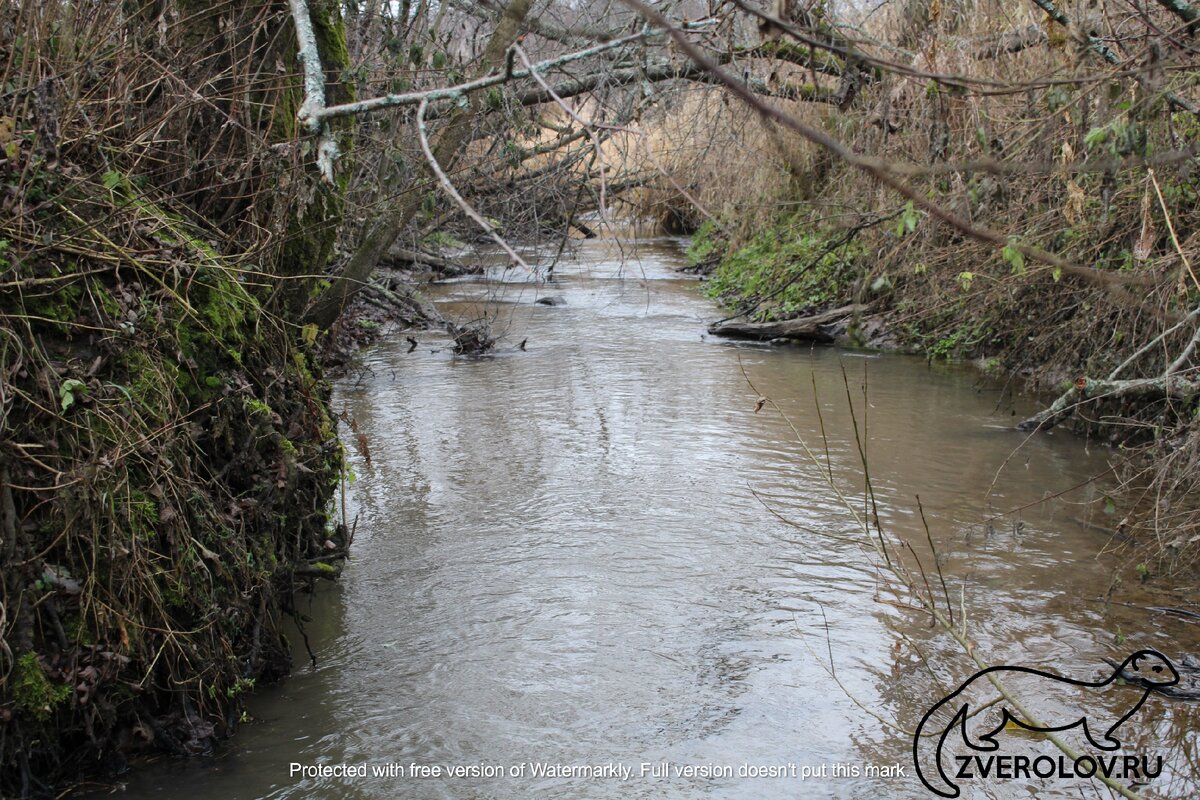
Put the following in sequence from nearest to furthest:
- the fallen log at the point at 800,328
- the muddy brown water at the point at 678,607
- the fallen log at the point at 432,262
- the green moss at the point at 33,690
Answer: the green moss at the point at 33,690 → the muddy brown water at the point at 678,607 → the fallen log at the point at 800,328 → the fallen log at the point at 432,262

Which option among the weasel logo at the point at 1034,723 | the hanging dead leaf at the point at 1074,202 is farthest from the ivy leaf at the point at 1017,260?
the weasel logo at the point at 1034,723

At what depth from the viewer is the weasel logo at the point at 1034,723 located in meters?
3.70

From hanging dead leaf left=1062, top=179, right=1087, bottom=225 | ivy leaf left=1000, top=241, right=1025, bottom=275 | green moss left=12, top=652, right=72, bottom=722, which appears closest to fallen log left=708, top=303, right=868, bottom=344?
ivy leaf left=1000, top=241, right=1025, bottom=275

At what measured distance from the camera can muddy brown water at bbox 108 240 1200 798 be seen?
3.93m

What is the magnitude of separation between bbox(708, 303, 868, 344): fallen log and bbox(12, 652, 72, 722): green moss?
9950 millimetres

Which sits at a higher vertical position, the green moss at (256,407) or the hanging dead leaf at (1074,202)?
the hanging dead leaf at (1074,202)

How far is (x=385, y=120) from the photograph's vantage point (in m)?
7.86

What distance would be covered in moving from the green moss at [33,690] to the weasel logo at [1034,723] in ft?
9.43

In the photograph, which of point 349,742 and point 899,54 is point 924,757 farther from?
point 899,54

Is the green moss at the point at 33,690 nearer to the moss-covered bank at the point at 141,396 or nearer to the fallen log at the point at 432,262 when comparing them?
the moss-covered bank at the point at 141,396

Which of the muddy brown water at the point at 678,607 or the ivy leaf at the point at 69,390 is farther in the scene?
the muddy brown water at the point at 678,607

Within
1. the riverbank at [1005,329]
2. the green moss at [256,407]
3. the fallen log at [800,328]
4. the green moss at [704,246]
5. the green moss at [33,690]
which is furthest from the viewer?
the green moss at [704,246]

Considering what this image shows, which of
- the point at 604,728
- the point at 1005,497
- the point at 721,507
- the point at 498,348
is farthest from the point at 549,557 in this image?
the point at 498,348

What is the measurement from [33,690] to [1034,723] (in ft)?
10.9
